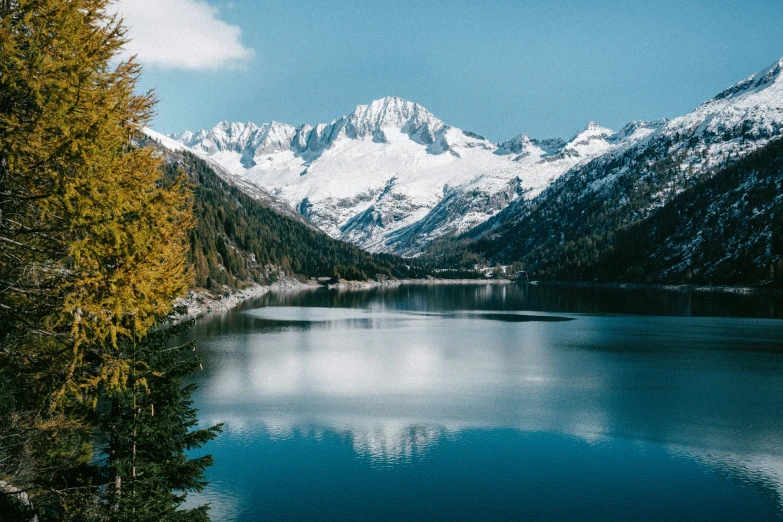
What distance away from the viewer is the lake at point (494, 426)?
3197 cm

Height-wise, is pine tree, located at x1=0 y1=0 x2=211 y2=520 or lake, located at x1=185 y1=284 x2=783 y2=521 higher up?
pine tree, located at x1=0 y1=0 x2=211 y2=520

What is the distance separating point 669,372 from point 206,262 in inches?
5190

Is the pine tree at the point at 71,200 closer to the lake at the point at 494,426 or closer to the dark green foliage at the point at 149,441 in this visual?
the dark green foliage at the point at 149,441

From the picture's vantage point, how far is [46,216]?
13.3 m

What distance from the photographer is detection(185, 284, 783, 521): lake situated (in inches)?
1259

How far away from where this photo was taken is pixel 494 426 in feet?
150

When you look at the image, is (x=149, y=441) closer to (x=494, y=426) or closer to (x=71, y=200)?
(x=71, y=200)

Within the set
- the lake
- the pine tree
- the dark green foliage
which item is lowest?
the lake

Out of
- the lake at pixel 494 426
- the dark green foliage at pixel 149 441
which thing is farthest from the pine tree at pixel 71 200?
the lake at pixel 494 426

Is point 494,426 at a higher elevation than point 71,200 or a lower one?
lower

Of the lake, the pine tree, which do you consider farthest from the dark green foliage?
the lake

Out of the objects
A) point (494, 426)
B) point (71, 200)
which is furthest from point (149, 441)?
point (494, 426)

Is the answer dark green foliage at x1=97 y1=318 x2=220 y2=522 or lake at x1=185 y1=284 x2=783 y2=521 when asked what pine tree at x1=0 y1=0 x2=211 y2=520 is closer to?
dark green foliage at x1=97 y1=318 x2=220 y2=522

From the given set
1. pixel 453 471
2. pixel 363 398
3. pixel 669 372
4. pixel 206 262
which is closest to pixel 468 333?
pixel 669 372
